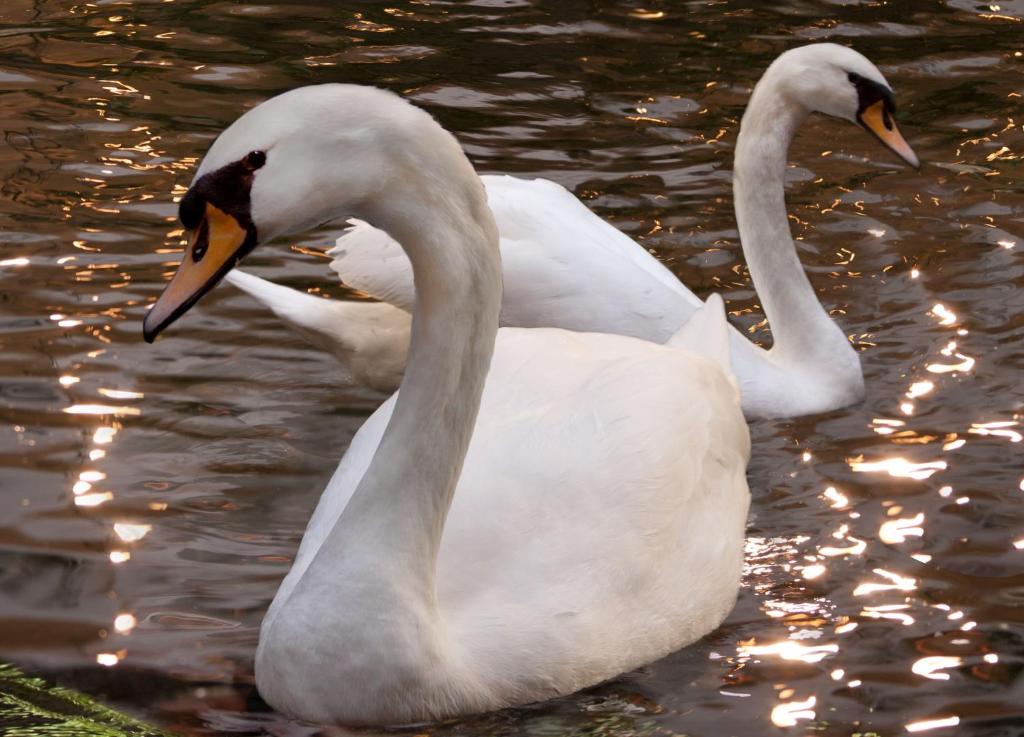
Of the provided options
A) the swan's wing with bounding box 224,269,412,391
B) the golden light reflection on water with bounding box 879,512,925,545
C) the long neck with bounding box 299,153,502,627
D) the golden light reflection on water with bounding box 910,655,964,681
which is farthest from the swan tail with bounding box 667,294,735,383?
the long neck with bounding box 299,153,502,627

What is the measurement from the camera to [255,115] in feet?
10.6

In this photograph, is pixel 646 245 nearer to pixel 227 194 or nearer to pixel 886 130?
pixel 886 130

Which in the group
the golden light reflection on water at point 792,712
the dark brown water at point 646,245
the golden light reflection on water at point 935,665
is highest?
the dark brown water at point 646,245

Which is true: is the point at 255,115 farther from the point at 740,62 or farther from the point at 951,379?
the point at 740,62

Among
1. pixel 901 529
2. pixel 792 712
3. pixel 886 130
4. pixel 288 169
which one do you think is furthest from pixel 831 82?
pixel 288 169

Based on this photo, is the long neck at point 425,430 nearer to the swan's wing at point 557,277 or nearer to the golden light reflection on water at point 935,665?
the golden light reflection on water at point 935,665

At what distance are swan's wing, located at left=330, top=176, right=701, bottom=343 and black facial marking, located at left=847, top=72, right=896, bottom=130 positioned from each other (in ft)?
3.42

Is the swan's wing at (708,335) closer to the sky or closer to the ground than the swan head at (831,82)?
closer to the ground

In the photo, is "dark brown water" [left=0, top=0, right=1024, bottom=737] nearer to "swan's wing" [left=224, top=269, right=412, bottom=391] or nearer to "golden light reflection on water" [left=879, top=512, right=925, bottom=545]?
"golden light reflection on water" [left=879, top=512, right=925, bottom=545]

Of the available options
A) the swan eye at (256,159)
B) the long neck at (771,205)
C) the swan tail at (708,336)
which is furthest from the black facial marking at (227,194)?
the long neck at (771,205)

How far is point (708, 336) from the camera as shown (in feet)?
17.9

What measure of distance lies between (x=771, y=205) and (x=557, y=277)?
0.91 m

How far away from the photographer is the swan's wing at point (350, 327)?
561 cm

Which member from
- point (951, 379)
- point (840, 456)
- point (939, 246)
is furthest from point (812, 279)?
point (840, 456)
